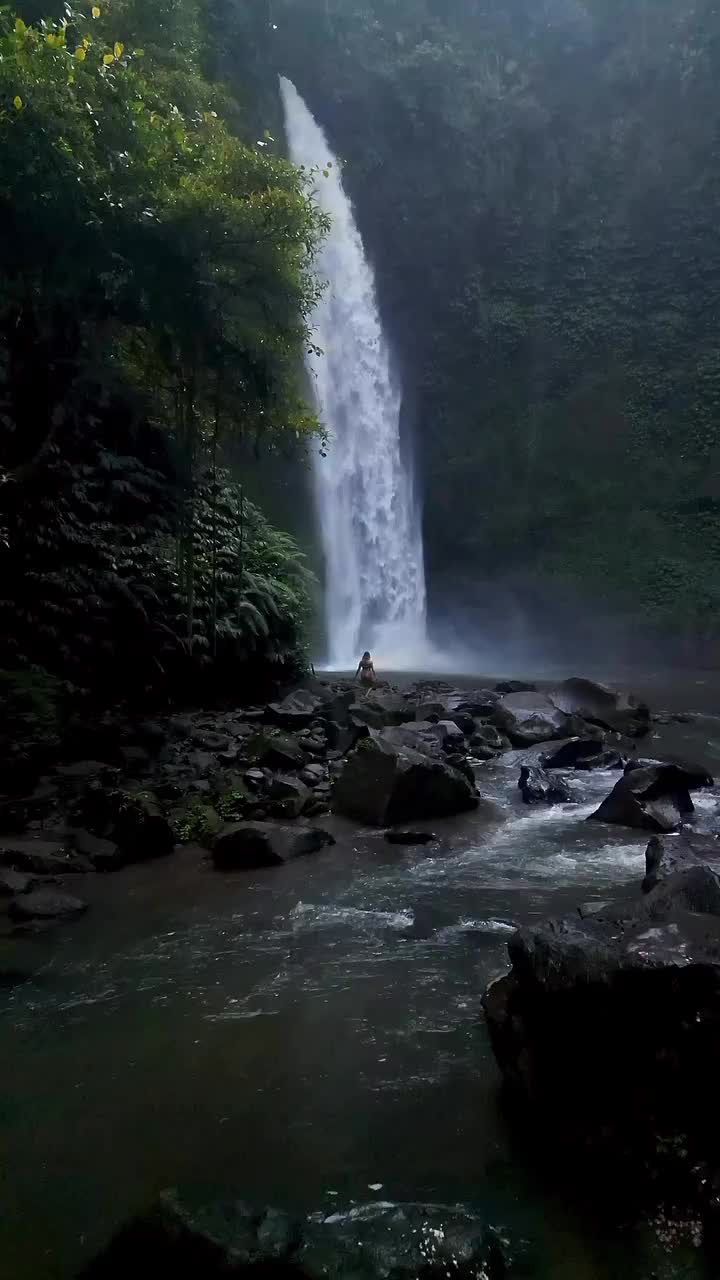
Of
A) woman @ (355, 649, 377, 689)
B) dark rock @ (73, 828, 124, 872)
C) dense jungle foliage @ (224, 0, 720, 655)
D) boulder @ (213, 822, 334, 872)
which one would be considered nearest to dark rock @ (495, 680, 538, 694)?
woman @ (355, 649, 377, 689)

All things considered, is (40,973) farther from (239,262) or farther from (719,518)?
(719,518)

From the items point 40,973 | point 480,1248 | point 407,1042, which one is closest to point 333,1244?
point 480,1248

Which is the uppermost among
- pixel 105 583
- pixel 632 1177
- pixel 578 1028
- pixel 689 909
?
pixel 105 583

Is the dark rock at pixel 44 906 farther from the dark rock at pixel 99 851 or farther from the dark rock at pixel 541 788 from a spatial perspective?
the dark rock at pixel 541 788

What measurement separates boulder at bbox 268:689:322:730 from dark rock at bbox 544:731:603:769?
2.80 metres

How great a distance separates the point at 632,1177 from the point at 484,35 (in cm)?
3446

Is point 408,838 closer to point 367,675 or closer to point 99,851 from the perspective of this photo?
point 99,851

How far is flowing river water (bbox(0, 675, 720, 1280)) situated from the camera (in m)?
2.39

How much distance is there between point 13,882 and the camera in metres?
5.11

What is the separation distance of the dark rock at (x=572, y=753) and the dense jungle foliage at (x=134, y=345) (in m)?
4.33

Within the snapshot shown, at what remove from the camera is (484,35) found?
28.1 m

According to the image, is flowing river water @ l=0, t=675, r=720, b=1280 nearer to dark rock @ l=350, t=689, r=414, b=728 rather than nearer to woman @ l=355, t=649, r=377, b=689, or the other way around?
dark rock @ l=350, t=689, r=414, b=728

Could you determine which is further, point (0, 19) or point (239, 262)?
point (239, 262)

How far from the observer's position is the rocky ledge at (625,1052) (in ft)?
7.61
